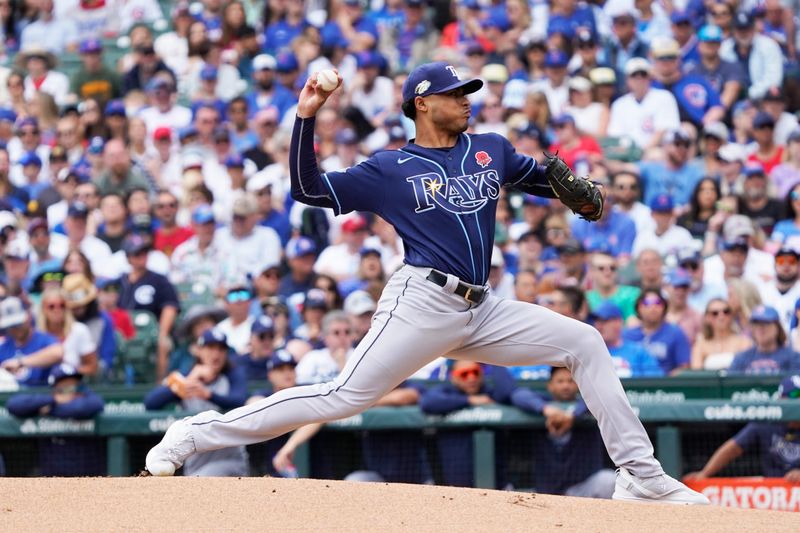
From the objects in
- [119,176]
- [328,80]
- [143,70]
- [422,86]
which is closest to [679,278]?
[422,86]

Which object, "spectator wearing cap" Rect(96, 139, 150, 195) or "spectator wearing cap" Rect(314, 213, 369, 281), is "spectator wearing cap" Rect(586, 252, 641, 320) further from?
"spectator wearing cap" Rect(96, 139, 150, 195)

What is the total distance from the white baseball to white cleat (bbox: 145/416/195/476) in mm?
1423

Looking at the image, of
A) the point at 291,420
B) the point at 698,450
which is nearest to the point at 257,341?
the point at 698,450

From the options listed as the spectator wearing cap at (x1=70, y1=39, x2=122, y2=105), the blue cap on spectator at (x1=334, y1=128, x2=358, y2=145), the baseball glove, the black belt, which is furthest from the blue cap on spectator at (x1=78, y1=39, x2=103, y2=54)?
the black belt

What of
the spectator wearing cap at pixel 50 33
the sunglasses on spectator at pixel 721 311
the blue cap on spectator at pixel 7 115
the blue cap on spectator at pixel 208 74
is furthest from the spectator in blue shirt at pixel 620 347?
the spectator wearing cap at pixel 50 33

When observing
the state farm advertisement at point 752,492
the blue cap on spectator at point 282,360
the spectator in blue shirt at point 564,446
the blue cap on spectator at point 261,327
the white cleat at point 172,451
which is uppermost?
the white cleat at point 172,451

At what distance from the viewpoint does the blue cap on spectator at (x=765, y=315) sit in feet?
25.7

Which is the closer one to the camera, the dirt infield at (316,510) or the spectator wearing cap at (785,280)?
the dirt infield at (316,510)

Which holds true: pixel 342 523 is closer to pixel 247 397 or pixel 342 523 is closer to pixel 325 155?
pixel 247 397

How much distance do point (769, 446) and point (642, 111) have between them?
4.08m

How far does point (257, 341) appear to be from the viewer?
28.2ft

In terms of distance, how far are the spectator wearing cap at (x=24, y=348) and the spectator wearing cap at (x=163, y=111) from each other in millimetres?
3456

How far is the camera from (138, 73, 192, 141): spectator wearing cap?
12.3 metres

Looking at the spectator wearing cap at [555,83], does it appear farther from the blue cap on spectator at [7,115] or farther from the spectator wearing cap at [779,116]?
the blue cap on spectator at [7,115]
